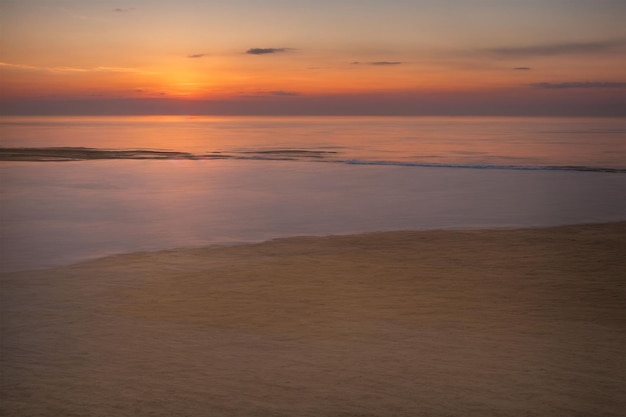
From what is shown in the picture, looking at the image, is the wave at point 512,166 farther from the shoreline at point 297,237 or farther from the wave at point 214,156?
the shoreline at point 297,237

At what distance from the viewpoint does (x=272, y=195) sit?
1164 cm

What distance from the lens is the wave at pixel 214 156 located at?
1723cm

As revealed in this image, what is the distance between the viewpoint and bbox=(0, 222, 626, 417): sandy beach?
3148mm

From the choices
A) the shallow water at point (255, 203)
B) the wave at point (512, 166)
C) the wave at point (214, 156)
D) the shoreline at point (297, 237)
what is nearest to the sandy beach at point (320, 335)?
the shoreline at point (297, 237)

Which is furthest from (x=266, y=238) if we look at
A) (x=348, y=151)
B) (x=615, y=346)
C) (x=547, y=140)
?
(x=547, y=140)

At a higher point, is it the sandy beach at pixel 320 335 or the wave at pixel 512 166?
the sandy beach at pixel 320 335

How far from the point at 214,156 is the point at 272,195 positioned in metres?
10.3

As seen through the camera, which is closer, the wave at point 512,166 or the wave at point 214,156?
the wave at point 512,166

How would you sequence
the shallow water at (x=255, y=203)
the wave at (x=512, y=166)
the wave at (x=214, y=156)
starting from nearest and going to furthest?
the shallow water at (x=255, y=203) < the wave at (x=512, y=166) < the wave at (x=214, y=156)

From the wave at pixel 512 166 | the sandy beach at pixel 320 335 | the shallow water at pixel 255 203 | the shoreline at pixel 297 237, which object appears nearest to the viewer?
the sandy beach at pixel 320 335

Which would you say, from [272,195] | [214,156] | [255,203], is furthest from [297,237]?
[214,156]

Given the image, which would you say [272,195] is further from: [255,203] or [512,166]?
[512,166]

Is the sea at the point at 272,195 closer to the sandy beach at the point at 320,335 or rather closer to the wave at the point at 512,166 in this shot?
the wave at the point at 512,166

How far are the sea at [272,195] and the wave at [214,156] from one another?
55mm
